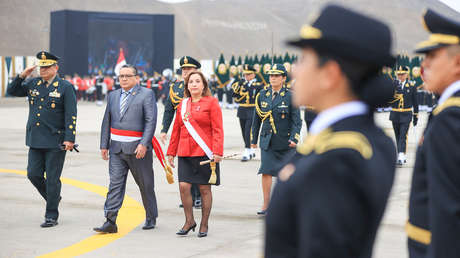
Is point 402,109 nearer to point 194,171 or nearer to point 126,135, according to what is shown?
point 194,171

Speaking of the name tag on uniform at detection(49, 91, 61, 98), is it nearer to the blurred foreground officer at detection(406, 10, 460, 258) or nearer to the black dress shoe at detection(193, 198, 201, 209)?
the black dress shoe at detection(193, 198, 201, 209)

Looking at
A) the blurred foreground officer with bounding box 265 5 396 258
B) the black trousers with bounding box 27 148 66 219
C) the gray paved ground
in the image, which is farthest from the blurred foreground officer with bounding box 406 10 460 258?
the black trousers with bounding box 27 148 66 219

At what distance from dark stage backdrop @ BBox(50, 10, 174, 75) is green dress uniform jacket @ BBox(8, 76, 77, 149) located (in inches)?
1547

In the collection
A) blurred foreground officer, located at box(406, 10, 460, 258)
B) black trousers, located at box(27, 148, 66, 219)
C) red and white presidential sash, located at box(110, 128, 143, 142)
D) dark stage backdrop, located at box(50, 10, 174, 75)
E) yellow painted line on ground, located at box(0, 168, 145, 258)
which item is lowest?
yellow painted line on ground, located at box(0, 168, 145, 258)

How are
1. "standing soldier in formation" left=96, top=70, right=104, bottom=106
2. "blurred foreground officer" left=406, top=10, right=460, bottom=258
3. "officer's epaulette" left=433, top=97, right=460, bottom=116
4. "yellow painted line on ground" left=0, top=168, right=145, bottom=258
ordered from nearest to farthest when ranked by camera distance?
1. "blurred foreground officer" left=406, top=10, right=460, bottom=258
2. "officer's epaulette" left=433, top=97, right=460, bottom=116
3. "yellow painted line on ground" left=0, top=168, right=145, bottom=258
4. "standing soldier in formation" left=96, top=70, right=104, bottom=106

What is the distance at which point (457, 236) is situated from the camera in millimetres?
2971

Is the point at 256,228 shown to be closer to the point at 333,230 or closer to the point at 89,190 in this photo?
the point at 89,190

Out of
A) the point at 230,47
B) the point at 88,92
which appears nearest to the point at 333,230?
the point at 88,92

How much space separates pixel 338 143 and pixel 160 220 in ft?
21.8

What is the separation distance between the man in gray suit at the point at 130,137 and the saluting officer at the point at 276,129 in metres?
1.48

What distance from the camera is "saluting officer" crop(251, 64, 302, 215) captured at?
8.74 meters

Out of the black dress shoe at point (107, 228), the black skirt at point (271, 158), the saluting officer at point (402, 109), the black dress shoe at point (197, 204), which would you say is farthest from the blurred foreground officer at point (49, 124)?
the saluting officer at point (402, 109)

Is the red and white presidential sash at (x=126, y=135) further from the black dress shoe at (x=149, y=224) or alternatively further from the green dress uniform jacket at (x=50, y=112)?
the black dress shoe at (x=149, y=224)

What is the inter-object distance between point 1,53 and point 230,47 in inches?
1732
